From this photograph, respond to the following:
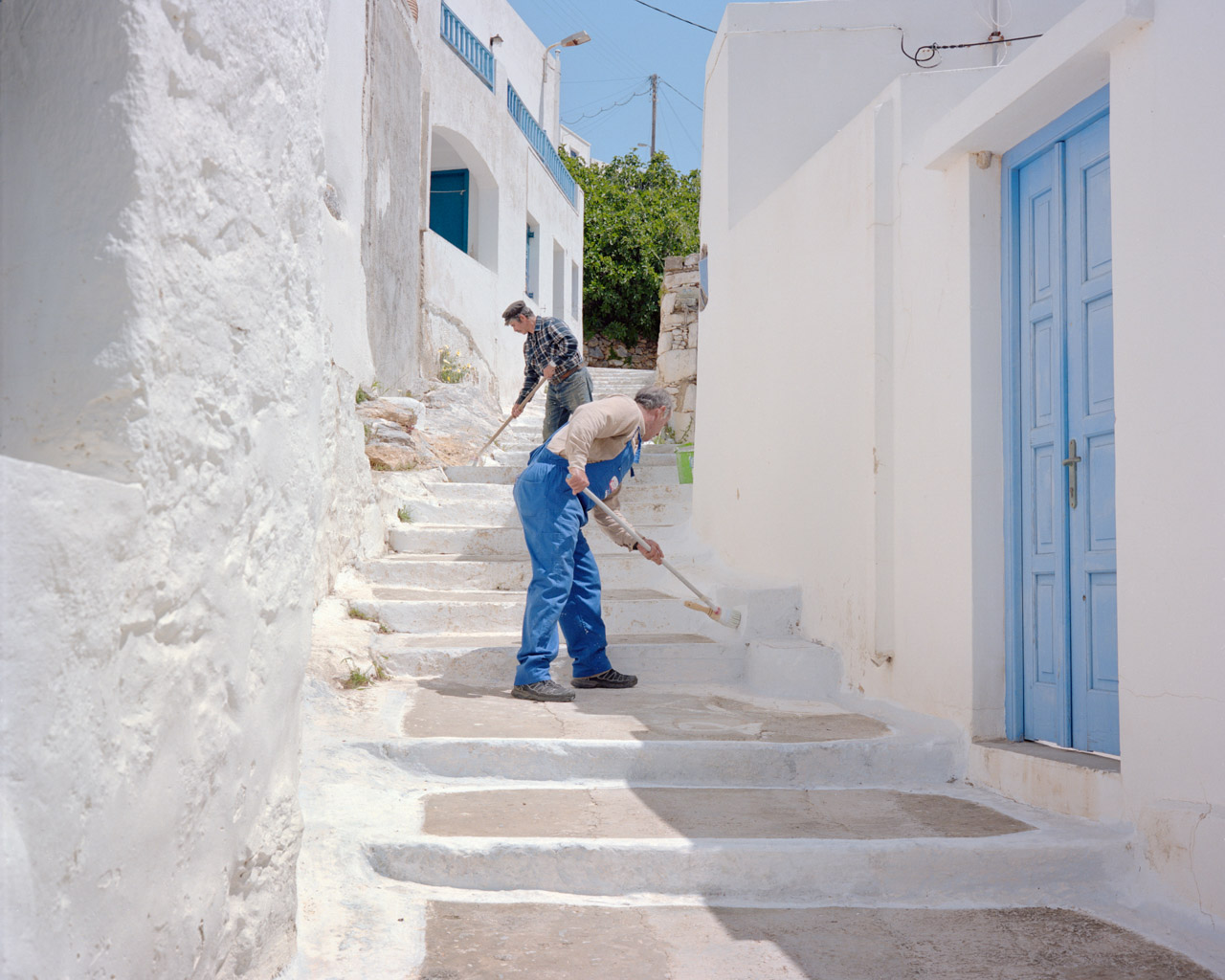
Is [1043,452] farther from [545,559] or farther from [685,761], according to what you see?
[545,559]

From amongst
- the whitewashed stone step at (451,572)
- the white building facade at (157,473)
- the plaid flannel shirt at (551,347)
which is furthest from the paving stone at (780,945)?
the plaid flannel shirt at (551,347)

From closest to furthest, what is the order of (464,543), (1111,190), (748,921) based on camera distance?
(748,921), (1111,190), (464,543)

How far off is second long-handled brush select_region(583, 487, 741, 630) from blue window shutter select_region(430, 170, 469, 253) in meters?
9.25

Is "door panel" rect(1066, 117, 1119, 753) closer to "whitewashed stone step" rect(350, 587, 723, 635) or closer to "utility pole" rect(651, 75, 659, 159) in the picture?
"whitewashed stone step" rect(350, 587, 723, 635)

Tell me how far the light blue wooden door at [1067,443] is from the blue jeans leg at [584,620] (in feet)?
6.21

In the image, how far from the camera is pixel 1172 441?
2818mm

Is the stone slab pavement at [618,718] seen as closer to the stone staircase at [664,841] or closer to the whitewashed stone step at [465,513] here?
the stone staircase at [664,841]

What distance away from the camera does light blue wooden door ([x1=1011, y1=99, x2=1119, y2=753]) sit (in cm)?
337

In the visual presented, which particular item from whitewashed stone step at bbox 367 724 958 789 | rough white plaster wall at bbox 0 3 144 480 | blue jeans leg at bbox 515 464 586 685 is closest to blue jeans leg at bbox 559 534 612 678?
blue jeans leg at bbox 515 464 586 685

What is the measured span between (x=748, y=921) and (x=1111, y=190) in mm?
2426

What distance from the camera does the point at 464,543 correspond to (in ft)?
22.0

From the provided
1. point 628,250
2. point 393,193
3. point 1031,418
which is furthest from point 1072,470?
point 628,250

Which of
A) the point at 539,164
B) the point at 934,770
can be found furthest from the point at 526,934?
the point at 539,164

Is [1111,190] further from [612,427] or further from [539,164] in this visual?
[539,164]
